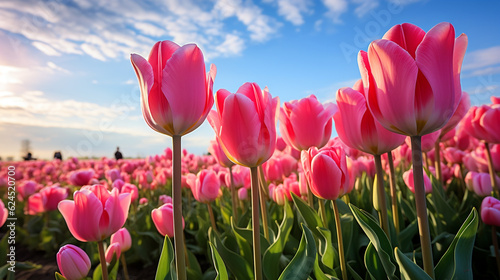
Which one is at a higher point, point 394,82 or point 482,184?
point 394,82

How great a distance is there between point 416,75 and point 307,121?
819 millimetres

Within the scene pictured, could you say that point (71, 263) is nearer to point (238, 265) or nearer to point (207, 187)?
point (238, 265)

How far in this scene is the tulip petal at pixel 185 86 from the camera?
3.17 feet

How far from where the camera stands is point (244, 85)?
3.68 ft

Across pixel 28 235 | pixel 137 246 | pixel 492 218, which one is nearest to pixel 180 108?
pixel 492 218

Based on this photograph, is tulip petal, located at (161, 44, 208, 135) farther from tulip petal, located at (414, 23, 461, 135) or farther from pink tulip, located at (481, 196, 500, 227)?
pink tulip, located at (481, 196, 500, 227)

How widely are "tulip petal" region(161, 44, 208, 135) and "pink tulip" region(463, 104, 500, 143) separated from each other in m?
2.10

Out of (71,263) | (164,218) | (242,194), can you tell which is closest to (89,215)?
(71,263)

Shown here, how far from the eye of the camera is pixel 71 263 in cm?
134

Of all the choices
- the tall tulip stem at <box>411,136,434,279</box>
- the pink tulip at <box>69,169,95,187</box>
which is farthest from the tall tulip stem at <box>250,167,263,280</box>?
the pink tulip at <box>69,169,95,187</box>

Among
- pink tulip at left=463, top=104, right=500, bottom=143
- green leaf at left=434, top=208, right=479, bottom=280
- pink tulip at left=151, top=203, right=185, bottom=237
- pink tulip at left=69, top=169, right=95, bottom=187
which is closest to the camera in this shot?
green leaf at left=434, top=208, right=479, bottom=280

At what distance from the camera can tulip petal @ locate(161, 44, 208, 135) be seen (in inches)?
38.0

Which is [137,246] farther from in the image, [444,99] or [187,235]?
[444,99]

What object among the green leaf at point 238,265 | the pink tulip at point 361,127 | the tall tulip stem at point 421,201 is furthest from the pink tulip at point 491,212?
the green leaf at point 238,265
